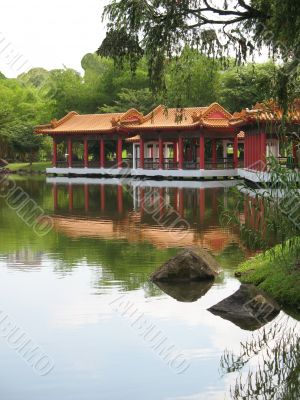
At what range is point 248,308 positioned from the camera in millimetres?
9250

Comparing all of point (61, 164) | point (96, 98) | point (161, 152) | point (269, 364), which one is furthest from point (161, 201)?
point (96, 98)

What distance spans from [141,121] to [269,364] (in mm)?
39670

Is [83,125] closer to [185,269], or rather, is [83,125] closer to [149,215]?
[149,215]

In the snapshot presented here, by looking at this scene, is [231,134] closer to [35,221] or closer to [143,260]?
[35,221]

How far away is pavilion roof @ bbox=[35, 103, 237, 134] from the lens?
42375 millimetres

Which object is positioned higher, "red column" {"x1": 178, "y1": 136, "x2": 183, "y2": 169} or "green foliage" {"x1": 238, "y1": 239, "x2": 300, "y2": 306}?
"red column" {"x1": 178, "y1": 136, "x2": 183, "y2": 169}

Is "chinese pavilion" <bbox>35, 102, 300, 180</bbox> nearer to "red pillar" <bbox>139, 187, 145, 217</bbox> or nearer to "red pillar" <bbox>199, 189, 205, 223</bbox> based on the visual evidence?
"red pillar" <bbox>199, 189, 205, 223</bbox>

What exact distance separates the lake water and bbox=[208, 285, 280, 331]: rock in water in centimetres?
18

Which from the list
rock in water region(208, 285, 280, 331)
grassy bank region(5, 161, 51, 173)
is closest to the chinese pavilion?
grassy bank region(5, 161, 51, 173)

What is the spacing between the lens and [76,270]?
40.7 ft

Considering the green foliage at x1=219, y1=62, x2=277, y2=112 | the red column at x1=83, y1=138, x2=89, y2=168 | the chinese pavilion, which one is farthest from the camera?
the red column at x1=83, y1=138, x2=89, y2=168

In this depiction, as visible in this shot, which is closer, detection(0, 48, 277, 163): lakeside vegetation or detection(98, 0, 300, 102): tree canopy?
detection(98, 0, 300, 102): tree canopy

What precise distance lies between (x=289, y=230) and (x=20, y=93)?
2878 inches

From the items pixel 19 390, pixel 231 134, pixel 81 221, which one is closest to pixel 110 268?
pixel 19 390
